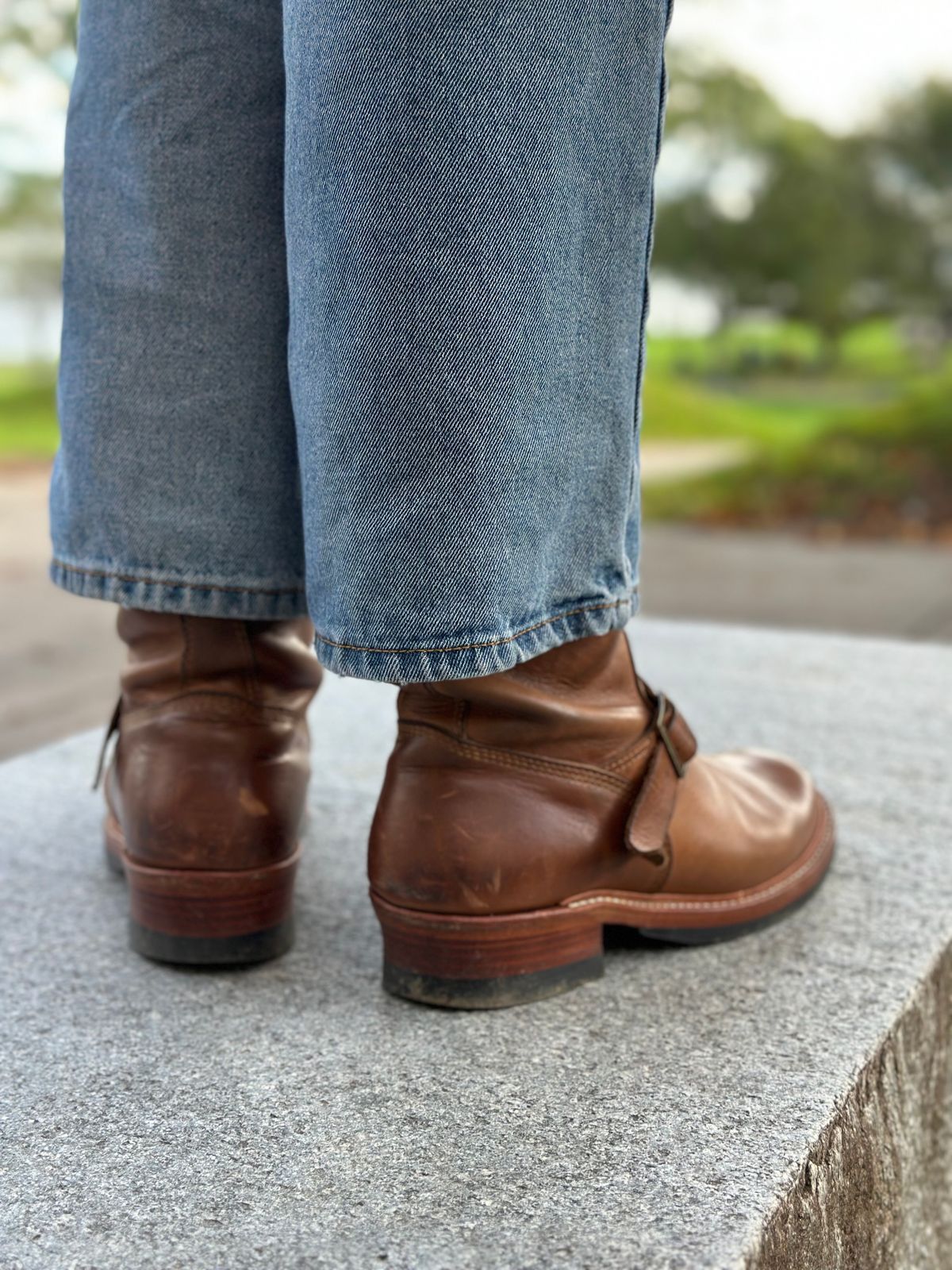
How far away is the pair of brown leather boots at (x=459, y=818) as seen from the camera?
0.88 meters

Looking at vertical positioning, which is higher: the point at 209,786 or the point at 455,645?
the point at 455,645

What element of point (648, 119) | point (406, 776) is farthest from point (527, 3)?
point (406, 776)

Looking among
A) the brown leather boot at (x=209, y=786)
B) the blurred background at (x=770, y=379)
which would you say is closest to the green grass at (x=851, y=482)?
the blurred background at (x=770, y=379)

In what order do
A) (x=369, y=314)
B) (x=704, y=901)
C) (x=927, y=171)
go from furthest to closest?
(x=927, y=171)
(x=704, y=901)
(x=369, y=314)

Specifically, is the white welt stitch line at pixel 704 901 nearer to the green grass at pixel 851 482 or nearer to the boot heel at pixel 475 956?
the boot heel at pixel 475 956

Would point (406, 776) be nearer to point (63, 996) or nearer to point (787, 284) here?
point (63, 996)

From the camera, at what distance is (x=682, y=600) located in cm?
433

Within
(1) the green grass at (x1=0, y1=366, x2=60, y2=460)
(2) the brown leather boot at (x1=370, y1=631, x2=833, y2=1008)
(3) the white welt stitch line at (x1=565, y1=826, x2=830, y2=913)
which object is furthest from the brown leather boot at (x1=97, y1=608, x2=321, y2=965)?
(1) the green grass at (x1=0, y1=366, x2=60, y2=460)

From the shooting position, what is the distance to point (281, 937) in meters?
0.97

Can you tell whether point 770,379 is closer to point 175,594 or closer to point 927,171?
point 927,171

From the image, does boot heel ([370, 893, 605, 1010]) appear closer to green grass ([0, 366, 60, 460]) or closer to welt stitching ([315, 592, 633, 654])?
welt stitching ([315, 592, 633, 654])

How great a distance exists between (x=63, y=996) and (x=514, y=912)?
344mm

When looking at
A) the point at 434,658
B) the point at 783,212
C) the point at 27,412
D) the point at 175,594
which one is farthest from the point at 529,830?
the point at 27,412

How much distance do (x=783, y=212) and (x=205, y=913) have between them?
9.10 metres
